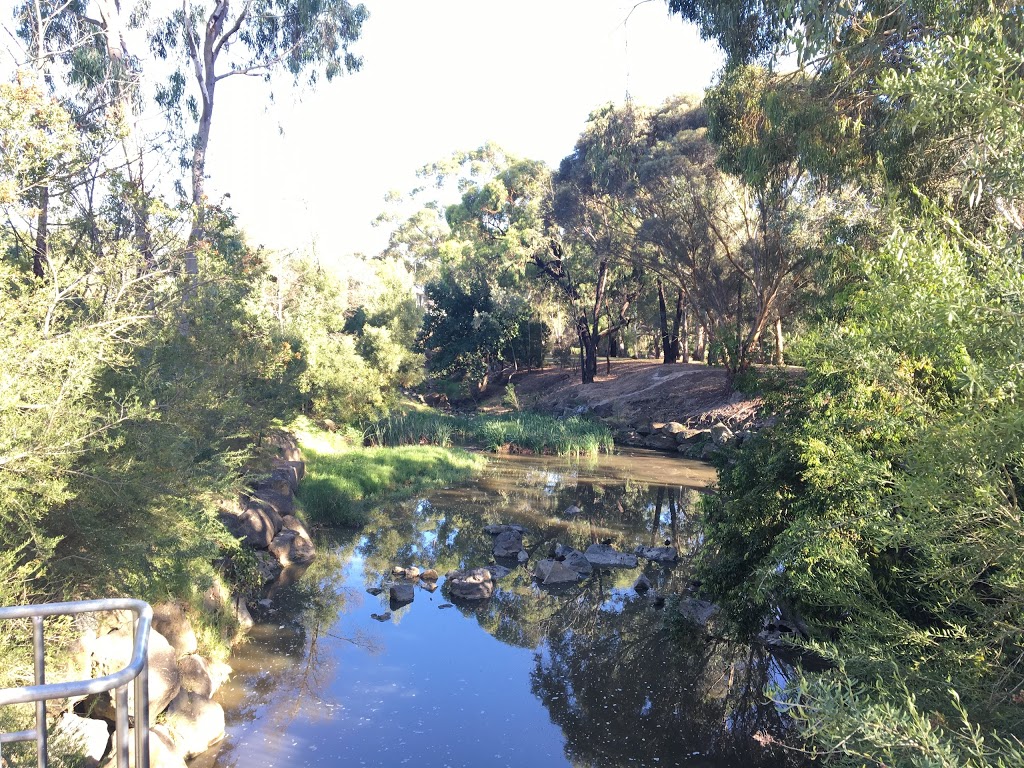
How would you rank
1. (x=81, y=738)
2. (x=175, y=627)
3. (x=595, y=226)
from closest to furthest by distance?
(x=81, y=738) → (x=175, y=627) → (x=595, y=226)

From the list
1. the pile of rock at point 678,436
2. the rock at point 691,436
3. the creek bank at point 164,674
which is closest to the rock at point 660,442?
the pile of rock at point 678,436

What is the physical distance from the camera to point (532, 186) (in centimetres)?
3912

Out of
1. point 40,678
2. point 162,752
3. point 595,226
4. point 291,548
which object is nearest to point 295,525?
point 291,548

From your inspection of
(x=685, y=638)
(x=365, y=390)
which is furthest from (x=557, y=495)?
(x=685, y=638)

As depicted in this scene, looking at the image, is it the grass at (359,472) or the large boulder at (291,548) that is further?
the grass at (359,472)

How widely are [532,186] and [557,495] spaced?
24939 millimetres

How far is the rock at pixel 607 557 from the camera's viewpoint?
11969mm

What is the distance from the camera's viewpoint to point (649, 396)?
96.9 ft

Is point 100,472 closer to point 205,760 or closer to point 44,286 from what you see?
point 44,286

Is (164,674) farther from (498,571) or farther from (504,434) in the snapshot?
(504,434)

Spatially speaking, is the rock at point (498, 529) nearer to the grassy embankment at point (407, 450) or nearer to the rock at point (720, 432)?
the grassy embankment at point (407, 450)

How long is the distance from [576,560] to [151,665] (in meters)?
6.90

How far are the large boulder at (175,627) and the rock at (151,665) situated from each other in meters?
0.61

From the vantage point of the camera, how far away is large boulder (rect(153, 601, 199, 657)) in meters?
7.06
